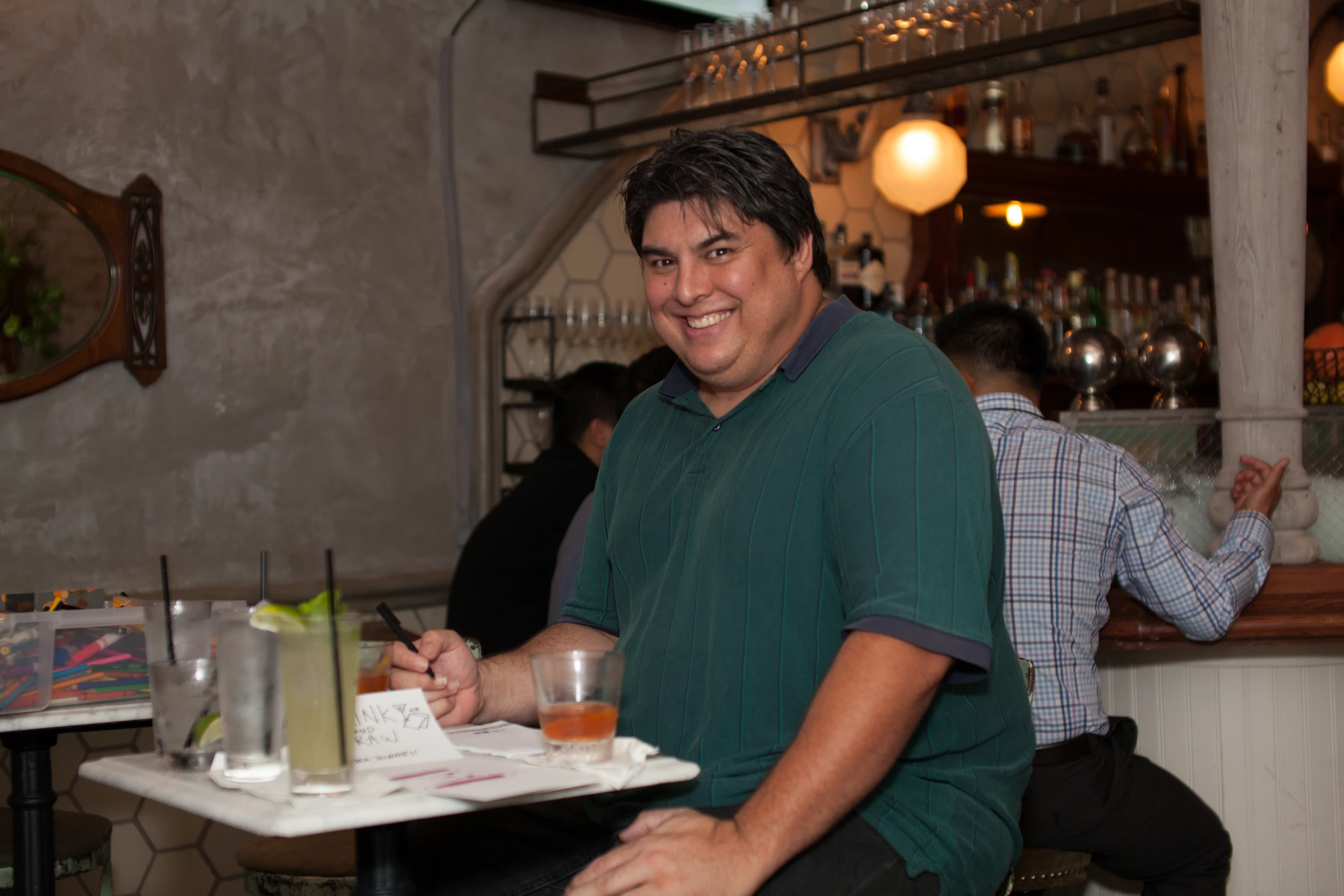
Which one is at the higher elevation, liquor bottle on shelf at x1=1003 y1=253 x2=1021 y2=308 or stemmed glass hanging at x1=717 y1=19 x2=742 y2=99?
stemmed glass hanging at x1=717 y1=19 x2=742 y2=99

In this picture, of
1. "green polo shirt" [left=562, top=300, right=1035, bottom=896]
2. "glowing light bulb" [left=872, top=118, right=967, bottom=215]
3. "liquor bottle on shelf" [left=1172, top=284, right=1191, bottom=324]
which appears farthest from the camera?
"liquor bottle on shelf" [left=1172, top=284, right=1191, bottom=324]

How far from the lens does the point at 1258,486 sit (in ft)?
8.67

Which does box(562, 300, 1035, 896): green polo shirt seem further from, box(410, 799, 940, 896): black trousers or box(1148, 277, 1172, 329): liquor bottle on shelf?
box(1148, 277, 1172, 329): liquor bottle on shelf

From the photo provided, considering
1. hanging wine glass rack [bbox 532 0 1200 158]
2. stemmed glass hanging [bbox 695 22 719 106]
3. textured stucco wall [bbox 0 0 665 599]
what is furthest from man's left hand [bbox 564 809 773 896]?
stemmed glass hanging [bbox 695 22 719 106]

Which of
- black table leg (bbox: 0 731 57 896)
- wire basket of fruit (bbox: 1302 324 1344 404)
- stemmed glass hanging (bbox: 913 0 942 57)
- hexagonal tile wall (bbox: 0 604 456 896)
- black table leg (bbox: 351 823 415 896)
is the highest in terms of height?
stemmed glass hanging (bbox: 913 0 942 57)

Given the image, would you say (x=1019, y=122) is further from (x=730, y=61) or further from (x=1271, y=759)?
(x=1271, y=759)

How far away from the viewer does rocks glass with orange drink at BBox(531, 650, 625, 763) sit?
A: 1.37 meters

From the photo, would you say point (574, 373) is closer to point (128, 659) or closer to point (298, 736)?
point (128, 659)

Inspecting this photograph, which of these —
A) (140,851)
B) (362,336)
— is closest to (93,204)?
(362,336)

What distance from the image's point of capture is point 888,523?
4.86 feet

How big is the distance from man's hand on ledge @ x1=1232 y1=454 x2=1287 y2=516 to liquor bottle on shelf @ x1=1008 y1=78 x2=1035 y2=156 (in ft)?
9.93

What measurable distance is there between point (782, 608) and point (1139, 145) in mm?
4885

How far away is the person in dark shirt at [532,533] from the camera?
360cm

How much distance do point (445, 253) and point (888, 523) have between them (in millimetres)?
3272
